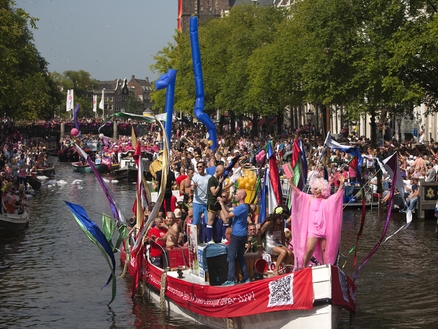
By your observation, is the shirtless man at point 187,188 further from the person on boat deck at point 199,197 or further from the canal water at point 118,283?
the person on boat deck at point 199,197

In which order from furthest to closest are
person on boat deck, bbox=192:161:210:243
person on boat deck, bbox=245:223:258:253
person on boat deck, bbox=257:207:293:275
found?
person on boat deck, bbox=192:161:210:243 < person on boat deck, bbox=245:223:258:253 < person on boat deck, bbox=257:207:293:275

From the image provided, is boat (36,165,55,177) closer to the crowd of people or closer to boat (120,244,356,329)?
the crowd of people

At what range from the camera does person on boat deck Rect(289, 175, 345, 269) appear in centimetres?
1388

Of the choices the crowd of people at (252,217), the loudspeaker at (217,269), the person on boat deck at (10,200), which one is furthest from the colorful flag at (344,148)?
the person on boat deck at (10,200)

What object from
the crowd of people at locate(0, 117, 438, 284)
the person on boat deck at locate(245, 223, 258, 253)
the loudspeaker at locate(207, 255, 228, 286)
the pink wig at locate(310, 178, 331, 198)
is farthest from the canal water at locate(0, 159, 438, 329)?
the pink wig at locate(310, 178, 331, 198)

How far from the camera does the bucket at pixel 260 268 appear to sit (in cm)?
1599

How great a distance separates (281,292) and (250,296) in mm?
789

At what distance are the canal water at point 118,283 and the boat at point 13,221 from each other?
12.0 inches

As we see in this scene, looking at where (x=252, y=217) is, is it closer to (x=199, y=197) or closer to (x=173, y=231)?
(x=199, y=197)

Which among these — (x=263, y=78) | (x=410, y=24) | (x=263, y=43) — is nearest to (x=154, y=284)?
(x=410, y=24)

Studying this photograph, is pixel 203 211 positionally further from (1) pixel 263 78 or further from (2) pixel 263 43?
(2) pixel 263 43

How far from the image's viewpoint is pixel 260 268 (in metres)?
A: 16.1

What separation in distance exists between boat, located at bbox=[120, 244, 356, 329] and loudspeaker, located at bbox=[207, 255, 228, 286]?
4cm

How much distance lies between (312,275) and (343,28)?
2781cm
